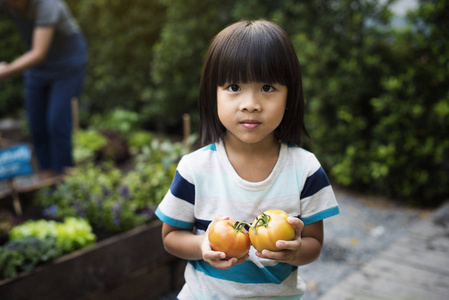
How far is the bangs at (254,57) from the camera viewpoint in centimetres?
131

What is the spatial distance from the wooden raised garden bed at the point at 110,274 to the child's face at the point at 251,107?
1.48 meters

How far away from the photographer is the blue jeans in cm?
429

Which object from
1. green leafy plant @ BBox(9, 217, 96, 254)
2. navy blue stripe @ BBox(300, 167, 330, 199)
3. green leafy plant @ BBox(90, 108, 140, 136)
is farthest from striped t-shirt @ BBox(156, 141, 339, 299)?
green leafy plant @ BBox(90, 108, 140, 136)

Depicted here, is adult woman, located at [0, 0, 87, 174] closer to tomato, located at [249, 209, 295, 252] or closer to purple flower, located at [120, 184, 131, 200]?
purple flower, located at [120, 184, 131, 200]

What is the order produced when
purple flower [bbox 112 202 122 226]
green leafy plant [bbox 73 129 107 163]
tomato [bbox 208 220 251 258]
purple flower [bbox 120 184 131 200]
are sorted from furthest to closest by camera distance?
green leafy plant [bbox 73 129 107 163], purple flower [bbox 120 184 131 200], purple flower [bbox 112 202 122 226], tomato [bbox 208 220 251 258]

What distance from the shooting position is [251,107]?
1.30m

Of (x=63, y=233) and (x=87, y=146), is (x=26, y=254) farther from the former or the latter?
(x=87, y=146)

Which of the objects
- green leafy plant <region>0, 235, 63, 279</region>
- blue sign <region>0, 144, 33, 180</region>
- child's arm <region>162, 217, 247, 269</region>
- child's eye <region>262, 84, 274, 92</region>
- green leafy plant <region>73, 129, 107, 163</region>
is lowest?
green leafy plant <region>73, 129, 107, 163</region>

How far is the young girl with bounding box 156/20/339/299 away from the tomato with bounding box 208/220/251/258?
0.08 metres

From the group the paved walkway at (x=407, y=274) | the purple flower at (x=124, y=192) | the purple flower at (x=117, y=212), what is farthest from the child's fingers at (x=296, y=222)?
the purple flower at (x=124, y=192)

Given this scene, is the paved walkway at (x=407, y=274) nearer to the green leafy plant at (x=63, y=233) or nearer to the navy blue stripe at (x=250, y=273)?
the navy blue stripe at (x=250, y=273)

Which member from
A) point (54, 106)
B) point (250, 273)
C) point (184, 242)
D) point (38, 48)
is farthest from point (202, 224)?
point (54, 106)

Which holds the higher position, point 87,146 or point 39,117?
point 39,117

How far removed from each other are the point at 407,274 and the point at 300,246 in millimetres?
1599
